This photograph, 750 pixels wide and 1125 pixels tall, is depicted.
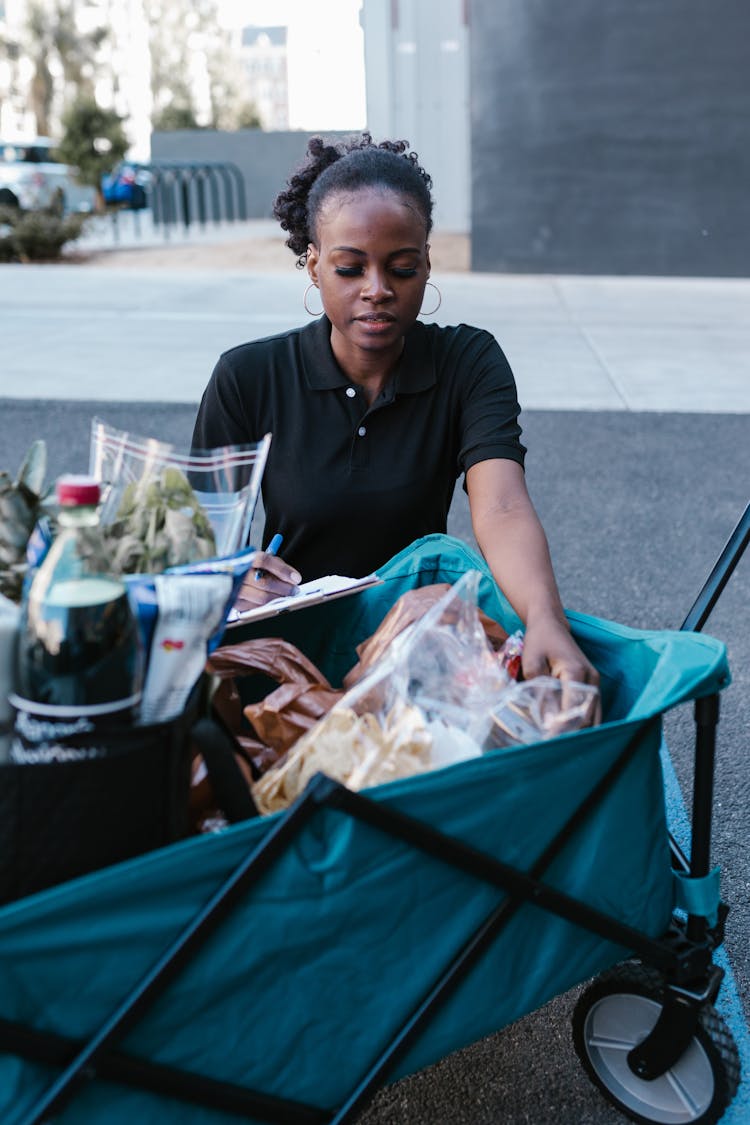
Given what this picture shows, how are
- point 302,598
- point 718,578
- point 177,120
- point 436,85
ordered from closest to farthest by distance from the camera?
point 302,598 → point 718,578 → point 436,85 → point 177,120

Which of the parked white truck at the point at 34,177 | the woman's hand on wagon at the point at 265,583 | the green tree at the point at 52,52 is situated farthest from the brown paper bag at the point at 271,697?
the green tree at the point at 52,52

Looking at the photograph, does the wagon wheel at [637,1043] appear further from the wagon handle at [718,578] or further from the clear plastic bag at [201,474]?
the clear plastic bag at [201,474]

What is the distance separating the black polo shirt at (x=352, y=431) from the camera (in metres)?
2.60

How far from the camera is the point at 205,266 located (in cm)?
1509

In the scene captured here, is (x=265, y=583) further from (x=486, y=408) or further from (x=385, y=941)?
(x=385, y=941)

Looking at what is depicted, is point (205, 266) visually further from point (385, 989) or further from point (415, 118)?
point (385, 989)

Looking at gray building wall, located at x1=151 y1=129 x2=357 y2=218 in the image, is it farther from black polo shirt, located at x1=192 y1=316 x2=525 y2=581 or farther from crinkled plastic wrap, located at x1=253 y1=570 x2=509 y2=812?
crinkled plastic wrap, located at x1=253 y1=570 x2=509 y2=812

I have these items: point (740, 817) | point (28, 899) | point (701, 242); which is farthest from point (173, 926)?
point (701, 242)

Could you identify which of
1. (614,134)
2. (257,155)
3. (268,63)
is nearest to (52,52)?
(257,155)

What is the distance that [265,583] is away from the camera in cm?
225

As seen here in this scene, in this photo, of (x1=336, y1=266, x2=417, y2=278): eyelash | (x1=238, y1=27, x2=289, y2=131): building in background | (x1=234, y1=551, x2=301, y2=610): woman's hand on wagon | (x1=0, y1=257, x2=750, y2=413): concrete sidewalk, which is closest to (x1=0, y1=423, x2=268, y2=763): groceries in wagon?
(x1=234, y1=551, x2=301, y2=610): woman's hand on wagon

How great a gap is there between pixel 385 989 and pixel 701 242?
474 inches

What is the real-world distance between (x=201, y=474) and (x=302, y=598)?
1.24 feet

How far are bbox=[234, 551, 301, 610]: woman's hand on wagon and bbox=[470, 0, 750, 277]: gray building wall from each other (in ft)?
37.1
